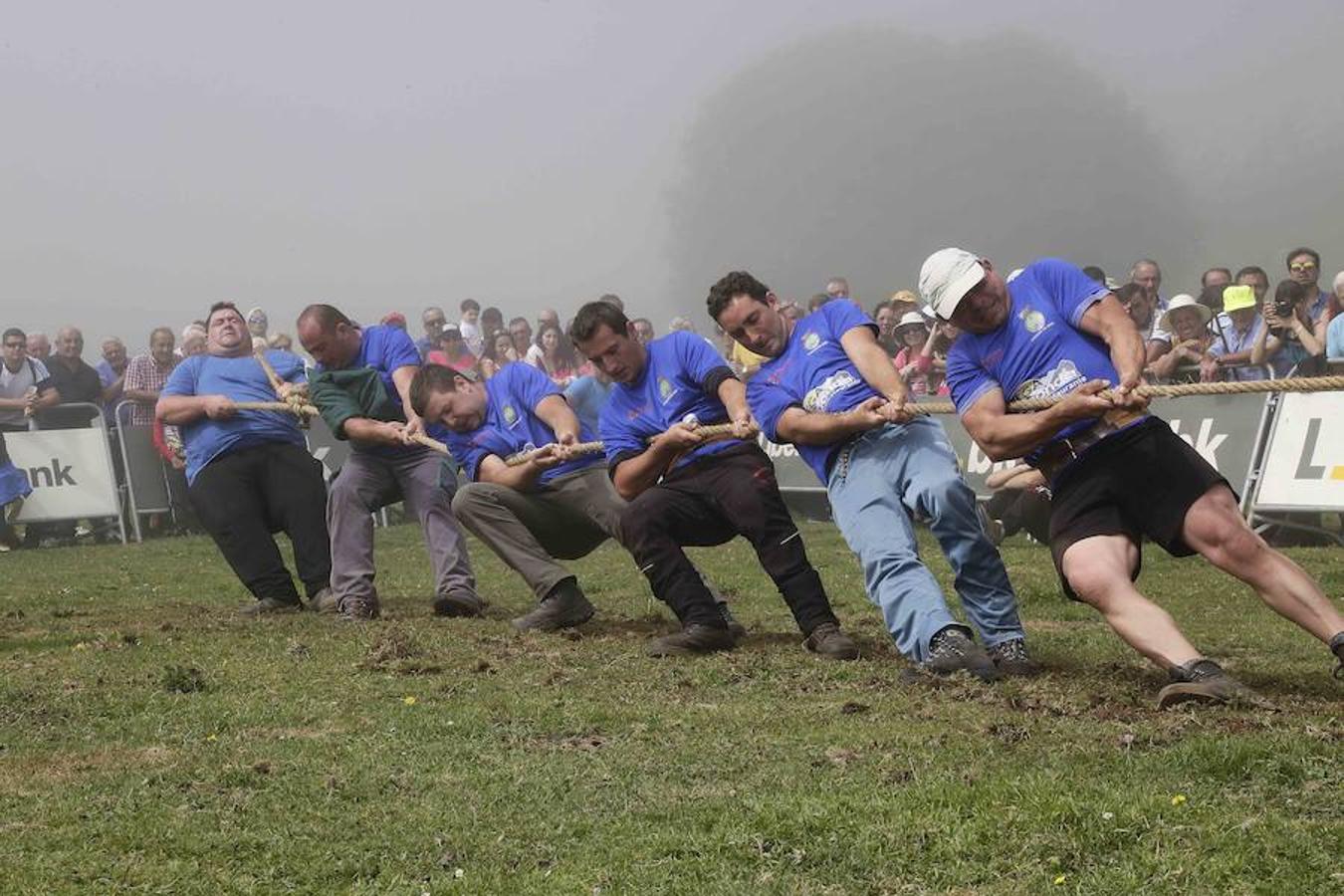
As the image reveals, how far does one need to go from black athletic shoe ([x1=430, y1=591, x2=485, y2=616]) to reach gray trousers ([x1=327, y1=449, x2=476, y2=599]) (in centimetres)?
3

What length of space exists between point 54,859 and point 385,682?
8.13ft

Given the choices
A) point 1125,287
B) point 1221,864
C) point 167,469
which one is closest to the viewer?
point 1221,864

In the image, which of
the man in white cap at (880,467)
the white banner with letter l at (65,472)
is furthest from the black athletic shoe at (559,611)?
the white banner with letter l at (65,472)

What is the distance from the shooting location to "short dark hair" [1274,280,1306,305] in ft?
38.0

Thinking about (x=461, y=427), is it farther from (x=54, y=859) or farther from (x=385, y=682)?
(x=54, y=859)

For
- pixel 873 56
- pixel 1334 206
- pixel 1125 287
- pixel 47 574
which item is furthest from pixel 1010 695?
pixel 873 56

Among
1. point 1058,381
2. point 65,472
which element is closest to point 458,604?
point 1058,381

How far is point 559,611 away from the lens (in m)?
8.55

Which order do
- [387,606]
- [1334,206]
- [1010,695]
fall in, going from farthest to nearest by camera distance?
[1334,206] → [387,606] → [1010,695]

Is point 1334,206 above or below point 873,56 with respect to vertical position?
below

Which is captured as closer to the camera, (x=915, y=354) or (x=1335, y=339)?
(x=1335, y=339)

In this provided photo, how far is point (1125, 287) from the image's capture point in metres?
12.3

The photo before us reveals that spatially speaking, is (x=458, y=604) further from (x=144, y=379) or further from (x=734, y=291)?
(x=144, y=379)

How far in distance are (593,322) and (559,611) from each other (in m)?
1.63
